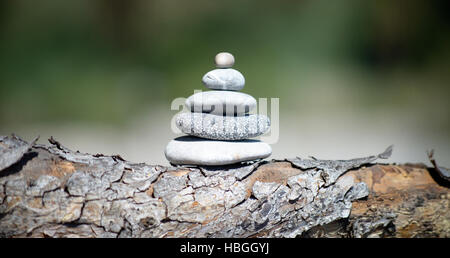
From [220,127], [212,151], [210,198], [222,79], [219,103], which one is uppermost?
[222,79]

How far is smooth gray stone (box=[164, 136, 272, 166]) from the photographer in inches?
57.6

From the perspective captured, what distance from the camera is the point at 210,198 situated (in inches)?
52.5

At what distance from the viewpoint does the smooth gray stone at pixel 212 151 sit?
1463 millimetres

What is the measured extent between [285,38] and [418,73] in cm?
148

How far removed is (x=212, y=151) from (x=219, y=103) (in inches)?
8.9

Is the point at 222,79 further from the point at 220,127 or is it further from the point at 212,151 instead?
the point at 212,151

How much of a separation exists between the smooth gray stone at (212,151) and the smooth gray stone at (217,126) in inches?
1.2

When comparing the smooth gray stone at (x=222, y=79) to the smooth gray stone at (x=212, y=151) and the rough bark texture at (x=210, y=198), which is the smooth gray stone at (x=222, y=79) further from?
the rough bark texture at (x=210, y=198)

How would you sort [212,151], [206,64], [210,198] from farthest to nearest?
[206,64] < [212,151] < [210,198]

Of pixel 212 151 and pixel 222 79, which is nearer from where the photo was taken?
pixel 212 151

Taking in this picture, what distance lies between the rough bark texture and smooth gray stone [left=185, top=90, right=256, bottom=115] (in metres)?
0.29

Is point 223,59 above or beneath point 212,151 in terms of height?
above

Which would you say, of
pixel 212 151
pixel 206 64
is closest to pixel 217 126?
pixel 212 151
